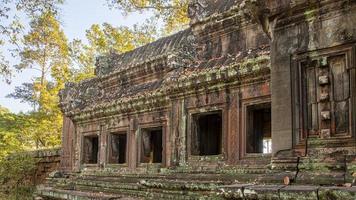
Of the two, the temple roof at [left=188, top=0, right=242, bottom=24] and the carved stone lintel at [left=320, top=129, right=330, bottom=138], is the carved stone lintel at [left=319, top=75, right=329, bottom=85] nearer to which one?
the carved stone lintel at [left=320, top=129, right=330, bottom=138]

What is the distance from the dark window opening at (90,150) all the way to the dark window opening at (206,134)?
15.7ft

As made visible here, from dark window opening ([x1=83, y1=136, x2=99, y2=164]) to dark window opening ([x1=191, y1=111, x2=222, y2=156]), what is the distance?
15.7 ft

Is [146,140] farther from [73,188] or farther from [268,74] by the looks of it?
[268,74]

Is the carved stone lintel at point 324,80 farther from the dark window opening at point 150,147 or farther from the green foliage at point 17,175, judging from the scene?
the green foliage at point 17,175

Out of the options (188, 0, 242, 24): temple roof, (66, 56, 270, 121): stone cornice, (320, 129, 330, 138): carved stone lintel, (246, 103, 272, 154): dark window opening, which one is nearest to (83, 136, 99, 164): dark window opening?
(66, 56, 270, 121): stone cornice

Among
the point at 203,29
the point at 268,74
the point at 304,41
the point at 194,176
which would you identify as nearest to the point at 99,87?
the point at 203,29

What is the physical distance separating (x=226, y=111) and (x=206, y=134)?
1.22 metres

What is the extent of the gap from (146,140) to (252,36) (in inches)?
152

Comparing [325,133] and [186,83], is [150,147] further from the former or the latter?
[325,133]

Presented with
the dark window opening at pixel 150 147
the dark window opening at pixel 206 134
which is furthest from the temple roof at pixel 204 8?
the dark window opening at pixel 150 147

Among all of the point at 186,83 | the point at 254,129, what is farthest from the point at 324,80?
the point at 186,83

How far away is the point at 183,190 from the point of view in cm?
694

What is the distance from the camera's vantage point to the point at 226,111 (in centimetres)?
771

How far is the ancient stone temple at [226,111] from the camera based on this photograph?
4398 mm
